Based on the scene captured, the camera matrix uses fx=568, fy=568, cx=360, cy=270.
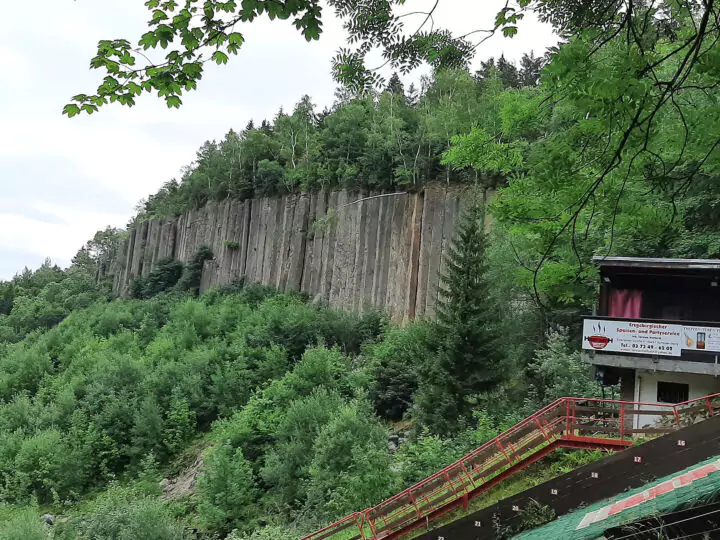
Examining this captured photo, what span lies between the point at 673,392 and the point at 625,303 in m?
2.15

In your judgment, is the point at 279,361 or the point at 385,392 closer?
the point at 385,392

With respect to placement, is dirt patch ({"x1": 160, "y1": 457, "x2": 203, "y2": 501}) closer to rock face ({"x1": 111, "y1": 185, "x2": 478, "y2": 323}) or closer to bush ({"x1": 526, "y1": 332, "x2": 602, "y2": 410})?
rock face ({"x1": 111, "y1": 185, "x2": 478, "y2": 323})

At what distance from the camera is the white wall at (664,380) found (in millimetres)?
11523

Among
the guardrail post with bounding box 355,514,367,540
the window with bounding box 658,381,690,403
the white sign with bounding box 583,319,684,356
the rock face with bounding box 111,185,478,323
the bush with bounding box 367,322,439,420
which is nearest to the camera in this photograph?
the guardrail post with bounding box 355,514,367,540

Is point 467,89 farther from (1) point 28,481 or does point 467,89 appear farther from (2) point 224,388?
(1) point 28,481

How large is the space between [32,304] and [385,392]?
49.2 m

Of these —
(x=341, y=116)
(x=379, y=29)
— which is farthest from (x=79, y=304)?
(x=379, y=29)

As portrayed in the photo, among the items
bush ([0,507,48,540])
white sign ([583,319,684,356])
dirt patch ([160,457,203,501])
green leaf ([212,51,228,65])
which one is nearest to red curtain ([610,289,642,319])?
white sign ([583,319,684,356])

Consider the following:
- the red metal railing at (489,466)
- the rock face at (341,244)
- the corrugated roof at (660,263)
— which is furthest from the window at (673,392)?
the rock face at (341,244)

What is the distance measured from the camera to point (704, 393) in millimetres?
11547

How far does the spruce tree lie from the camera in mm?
14625

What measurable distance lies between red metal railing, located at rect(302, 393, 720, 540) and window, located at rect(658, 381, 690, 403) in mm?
1687

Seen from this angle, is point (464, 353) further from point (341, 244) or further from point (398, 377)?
point (341, 244)

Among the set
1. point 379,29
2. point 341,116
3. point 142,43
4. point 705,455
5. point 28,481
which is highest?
point 341,116
